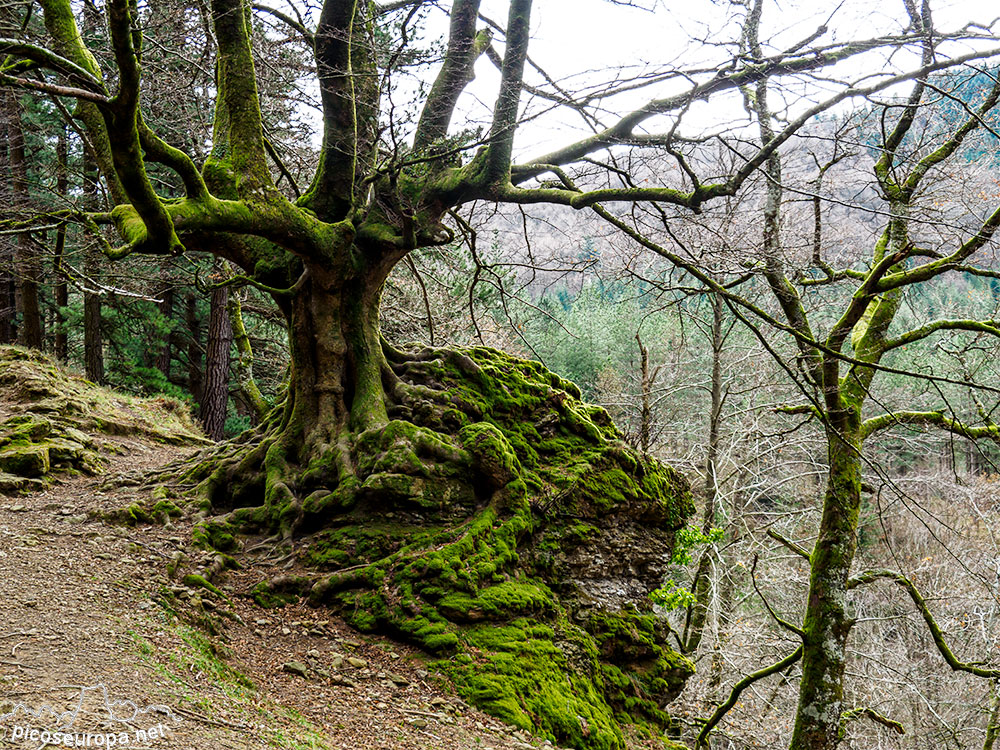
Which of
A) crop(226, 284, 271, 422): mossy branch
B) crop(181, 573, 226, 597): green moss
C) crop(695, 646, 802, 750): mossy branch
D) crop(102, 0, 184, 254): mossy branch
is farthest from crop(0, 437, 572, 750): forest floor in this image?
crop(226, 284, 271, 422): mossy branch

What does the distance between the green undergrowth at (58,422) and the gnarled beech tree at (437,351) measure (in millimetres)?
1738

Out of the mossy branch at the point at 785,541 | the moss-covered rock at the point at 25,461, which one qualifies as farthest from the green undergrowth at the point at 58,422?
the mossy branch at the point at 785,541

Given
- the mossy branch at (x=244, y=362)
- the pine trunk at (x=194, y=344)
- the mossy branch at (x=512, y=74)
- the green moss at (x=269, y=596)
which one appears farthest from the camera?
the pine trunk at (x=194, y=344)

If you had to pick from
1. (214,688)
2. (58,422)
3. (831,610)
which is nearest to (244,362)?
(58,422)

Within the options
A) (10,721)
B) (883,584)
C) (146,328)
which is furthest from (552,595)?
(883,584)

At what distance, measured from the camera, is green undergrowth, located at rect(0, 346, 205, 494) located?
6.86 m

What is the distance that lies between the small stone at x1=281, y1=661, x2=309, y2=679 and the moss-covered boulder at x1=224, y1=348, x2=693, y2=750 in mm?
634

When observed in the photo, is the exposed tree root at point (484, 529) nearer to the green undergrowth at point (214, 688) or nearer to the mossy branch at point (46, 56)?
the green undergrowth at point (214, 688)

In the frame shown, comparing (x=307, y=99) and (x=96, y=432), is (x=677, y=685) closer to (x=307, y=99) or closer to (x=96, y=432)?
(x=307, y=99)

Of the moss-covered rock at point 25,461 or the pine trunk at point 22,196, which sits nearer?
the moss-covered rock at point 25,461

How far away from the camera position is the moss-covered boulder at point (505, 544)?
4867 millimetres

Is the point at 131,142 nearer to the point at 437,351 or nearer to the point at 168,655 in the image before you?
the point at 168,655

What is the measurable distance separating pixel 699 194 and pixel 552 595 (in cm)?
364

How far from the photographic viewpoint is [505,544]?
5547 mm
